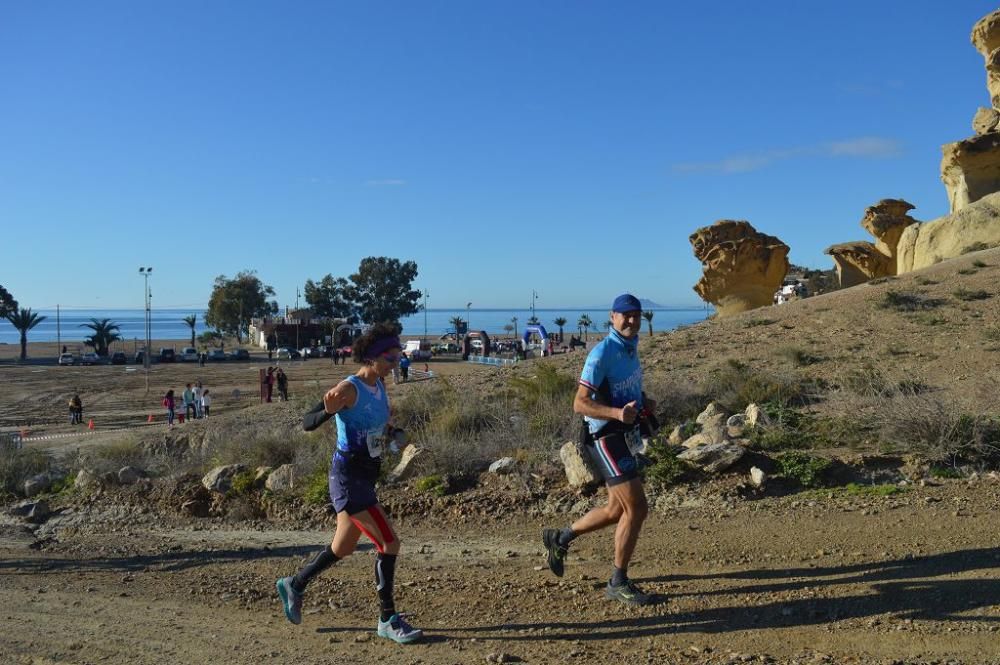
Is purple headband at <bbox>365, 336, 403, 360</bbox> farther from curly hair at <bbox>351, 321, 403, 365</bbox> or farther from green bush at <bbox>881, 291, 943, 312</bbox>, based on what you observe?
green bush at <bbox>881, 291, 943, 312</bbox>

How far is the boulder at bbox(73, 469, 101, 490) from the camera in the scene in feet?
32.1

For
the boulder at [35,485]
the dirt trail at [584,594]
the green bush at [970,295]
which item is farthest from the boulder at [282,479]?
the green bush at [970,295]

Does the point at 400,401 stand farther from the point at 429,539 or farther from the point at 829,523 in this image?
the point at 829,523

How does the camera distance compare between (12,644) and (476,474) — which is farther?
(476,474)

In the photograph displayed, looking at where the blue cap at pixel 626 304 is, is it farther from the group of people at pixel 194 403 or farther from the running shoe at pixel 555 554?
the group of people at pixel 194 403

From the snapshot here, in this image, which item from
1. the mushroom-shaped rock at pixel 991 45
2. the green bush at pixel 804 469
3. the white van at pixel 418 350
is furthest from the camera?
the white van at pixel 418 350

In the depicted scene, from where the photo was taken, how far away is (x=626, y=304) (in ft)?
16.4

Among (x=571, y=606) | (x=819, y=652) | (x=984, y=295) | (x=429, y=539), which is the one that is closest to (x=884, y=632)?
(x=819, y=652)

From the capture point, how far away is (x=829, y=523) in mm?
6020

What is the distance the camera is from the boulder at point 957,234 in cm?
2847

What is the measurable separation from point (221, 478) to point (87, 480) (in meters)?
1.89

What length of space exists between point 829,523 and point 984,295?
16.0 m

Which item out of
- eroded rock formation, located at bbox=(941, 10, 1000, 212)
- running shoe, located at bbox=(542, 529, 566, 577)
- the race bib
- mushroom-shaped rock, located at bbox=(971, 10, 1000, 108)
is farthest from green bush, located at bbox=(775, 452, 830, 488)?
mushroom-shaped rock, located at bbox=(971, 10, 1000, 108)

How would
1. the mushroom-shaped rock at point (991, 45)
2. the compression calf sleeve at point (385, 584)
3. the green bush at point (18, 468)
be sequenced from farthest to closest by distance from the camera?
the mushroom-shaped rock at point (991, 45), the green bush at point (18, 468), the compression calf sleeve at point (385, 584)
